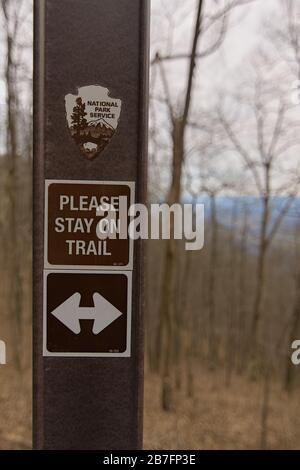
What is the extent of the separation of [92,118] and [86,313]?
2.97 ft

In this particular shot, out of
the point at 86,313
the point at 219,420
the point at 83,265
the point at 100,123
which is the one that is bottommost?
the point at 219,420

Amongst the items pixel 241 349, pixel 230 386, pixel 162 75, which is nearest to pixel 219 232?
pixel 230 386

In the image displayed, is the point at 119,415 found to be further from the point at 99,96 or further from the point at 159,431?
the point at 159,431

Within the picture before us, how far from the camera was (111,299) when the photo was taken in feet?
6.42

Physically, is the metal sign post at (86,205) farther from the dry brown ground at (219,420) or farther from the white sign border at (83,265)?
the dry brown ground at (219,420)

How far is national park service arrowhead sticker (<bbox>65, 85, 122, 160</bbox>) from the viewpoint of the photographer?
6.44 ft

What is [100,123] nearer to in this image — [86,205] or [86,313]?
[86,205]

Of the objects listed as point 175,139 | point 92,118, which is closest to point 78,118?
point 92,118

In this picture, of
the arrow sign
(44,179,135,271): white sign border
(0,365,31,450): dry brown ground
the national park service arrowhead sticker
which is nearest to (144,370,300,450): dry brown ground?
(0,365,31,450): dry brown ground

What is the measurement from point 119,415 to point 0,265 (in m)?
14.4

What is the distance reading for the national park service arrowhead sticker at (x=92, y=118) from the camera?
1.96m

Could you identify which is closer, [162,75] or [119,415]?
[119,415]

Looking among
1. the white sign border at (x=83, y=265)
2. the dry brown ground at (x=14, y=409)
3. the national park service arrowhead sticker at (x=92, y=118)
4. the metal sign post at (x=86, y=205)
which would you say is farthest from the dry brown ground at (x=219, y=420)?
the national park service arrowhead sticker at (x=92, y=118)

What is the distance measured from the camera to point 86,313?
195cm
